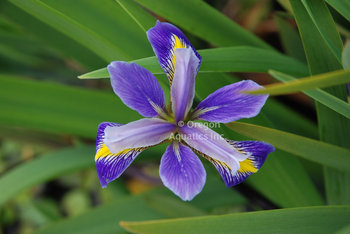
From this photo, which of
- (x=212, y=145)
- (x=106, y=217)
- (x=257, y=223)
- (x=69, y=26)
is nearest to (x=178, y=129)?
(x=212, y=145)

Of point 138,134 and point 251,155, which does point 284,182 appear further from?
point 138,134

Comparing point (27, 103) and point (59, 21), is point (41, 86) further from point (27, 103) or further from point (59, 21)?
point (59, 21)

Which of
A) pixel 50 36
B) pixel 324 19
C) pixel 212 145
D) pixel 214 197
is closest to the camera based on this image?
pixel 212 145

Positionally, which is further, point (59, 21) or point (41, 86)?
point (41, 86)

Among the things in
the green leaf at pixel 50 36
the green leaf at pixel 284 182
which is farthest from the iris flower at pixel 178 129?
the green leaf at pixel 50 36

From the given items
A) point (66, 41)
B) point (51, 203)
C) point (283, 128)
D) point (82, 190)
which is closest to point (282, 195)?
point (283, 128)

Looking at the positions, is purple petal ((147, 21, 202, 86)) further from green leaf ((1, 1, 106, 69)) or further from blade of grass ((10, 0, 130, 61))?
green leaf ((1, 1, 106, 69))

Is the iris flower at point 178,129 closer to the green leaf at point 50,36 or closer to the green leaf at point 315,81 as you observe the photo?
the green leaf at point 315,81
